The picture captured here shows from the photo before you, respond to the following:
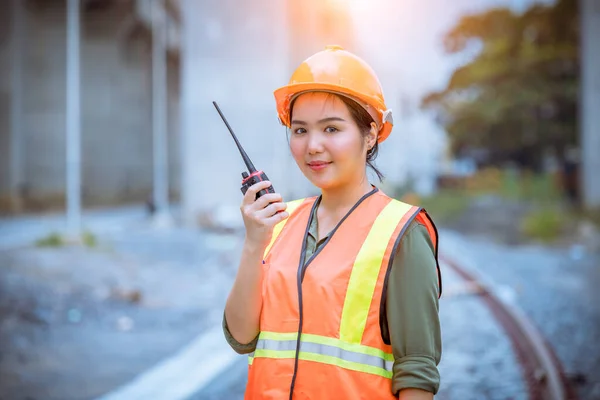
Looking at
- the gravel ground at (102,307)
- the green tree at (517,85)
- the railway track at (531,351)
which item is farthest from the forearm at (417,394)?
the green tree at (517,85)

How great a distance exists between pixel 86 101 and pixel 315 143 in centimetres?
1404

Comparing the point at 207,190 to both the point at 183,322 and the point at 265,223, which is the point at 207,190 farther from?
the point at 265,223

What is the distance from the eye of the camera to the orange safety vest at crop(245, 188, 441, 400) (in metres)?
1.32

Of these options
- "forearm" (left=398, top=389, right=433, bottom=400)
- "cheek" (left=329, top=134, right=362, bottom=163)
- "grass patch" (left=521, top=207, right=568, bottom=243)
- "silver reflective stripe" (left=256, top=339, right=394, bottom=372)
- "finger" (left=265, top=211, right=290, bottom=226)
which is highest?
"grass patch" (left=521, top=207, right=568, bottom=243)

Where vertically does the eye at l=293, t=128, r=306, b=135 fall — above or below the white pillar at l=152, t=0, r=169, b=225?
below

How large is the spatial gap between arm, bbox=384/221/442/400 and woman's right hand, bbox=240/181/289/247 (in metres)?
0.29

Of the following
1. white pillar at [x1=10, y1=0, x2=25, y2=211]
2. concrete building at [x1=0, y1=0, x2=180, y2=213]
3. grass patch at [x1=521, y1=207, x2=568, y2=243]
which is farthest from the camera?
concrete building at [x1=0, y1=0, x2=180, y2=213]

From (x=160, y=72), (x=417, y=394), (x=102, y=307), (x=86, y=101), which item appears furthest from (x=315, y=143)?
(x=86, y=101)

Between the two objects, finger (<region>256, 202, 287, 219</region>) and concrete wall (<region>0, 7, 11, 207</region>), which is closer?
finger (<region>256, 202, 287, 219</region>)

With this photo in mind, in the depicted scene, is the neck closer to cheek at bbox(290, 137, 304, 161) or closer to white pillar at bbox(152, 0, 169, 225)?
cheek at bbox(290, 137, 304, 161)

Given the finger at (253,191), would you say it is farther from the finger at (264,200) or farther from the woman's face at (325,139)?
the woman's face at (325,139)

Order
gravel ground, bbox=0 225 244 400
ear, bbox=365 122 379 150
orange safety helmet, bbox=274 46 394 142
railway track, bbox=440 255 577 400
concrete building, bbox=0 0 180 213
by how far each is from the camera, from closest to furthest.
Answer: orange safety helmet, bbox=274 46 394 142, ear, bbox=365 122 379 150, railway track, bbox=440 255 577 400, gravel ground, bbox=0 225 244 400, concrete building, bbox=0 0 180 213

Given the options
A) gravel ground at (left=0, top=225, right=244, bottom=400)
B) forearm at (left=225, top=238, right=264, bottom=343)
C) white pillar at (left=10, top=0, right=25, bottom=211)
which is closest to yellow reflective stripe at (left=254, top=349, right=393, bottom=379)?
forearm at (left=225, top=238, right=264, bottom=343)

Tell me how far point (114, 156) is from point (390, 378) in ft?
49.3
